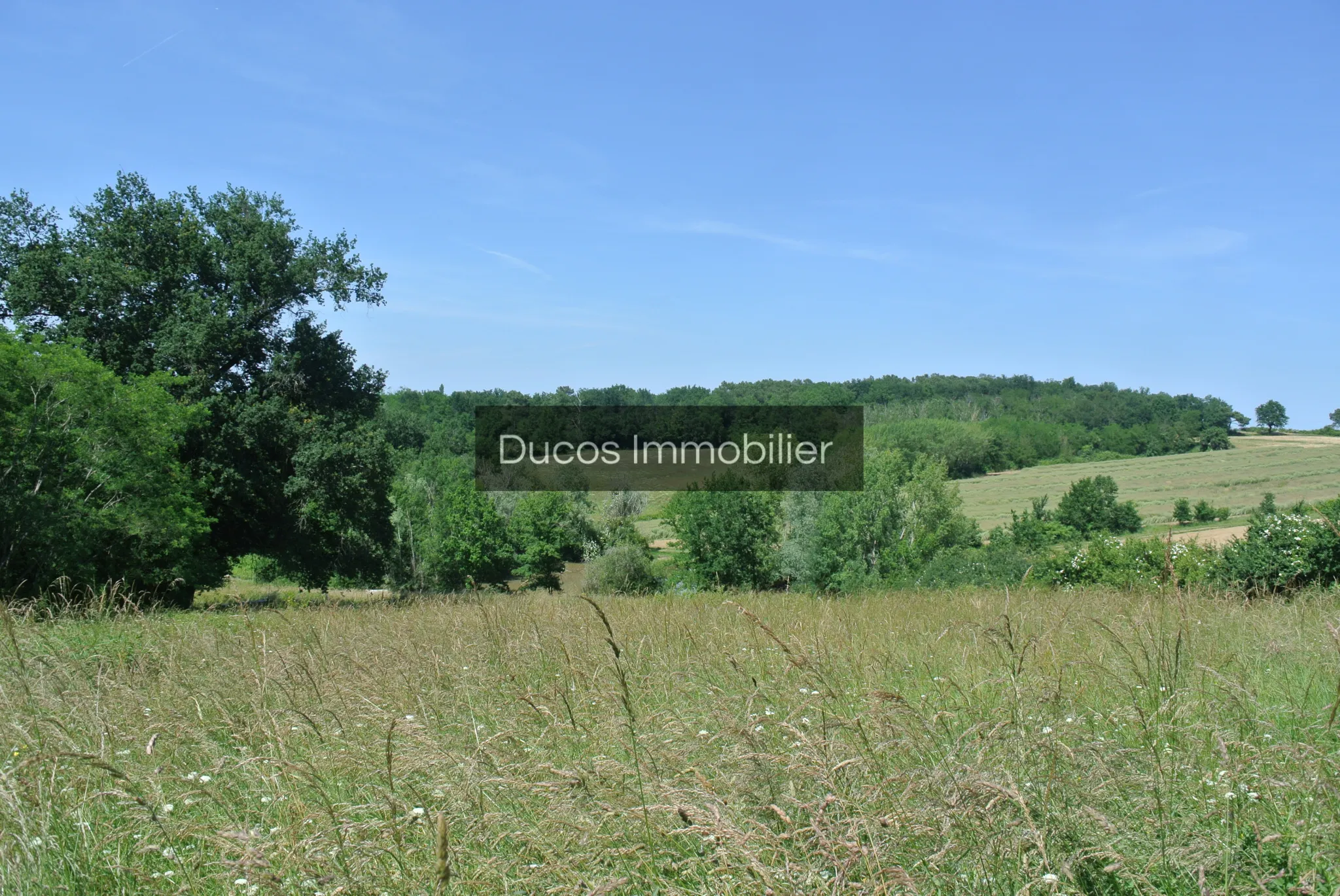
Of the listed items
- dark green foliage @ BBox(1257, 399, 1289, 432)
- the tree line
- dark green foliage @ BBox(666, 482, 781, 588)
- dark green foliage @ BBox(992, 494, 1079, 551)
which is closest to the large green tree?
A: the tree line

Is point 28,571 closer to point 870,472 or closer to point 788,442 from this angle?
point 870,472

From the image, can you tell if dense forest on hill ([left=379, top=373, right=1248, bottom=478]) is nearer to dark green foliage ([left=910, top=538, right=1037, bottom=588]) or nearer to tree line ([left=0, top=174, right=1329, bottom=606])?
tree line ([left=0, top=174, right=1329, bottom=606])

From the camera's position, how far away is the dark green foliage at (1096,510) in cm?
5359

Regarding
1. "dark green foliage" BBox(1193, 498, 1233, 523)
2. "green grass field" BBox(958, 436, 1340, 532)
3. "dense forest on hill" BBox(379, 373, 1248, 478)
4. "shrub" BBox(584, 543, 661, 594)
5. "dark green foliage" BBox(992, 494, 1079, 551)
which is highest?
"dense forest on hill" BBox(379, 373, 1248, 478)

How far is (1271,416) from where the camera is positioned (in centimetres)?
9612

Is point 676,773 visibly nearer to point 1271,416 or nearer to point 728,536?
point 728,536

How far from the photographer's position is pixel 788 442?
65375 millimetres

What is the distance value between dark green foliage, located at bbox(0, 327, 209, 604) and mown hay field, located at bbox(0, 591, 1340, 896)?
12.4 metres

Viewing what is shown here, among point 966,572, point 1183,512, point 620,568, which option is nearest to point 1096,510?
point 1183,512

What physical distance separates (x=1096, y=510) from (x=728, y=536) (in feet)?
89.6

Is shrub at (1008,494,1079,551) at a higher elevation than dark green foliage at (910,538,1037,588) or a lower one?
lower

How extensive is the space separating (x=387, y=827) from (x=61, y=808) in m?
1.16

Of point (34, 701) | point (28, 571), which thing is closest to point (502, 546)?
point (28, 571)

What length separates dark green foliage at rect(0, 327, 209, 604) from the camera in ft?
50.2
